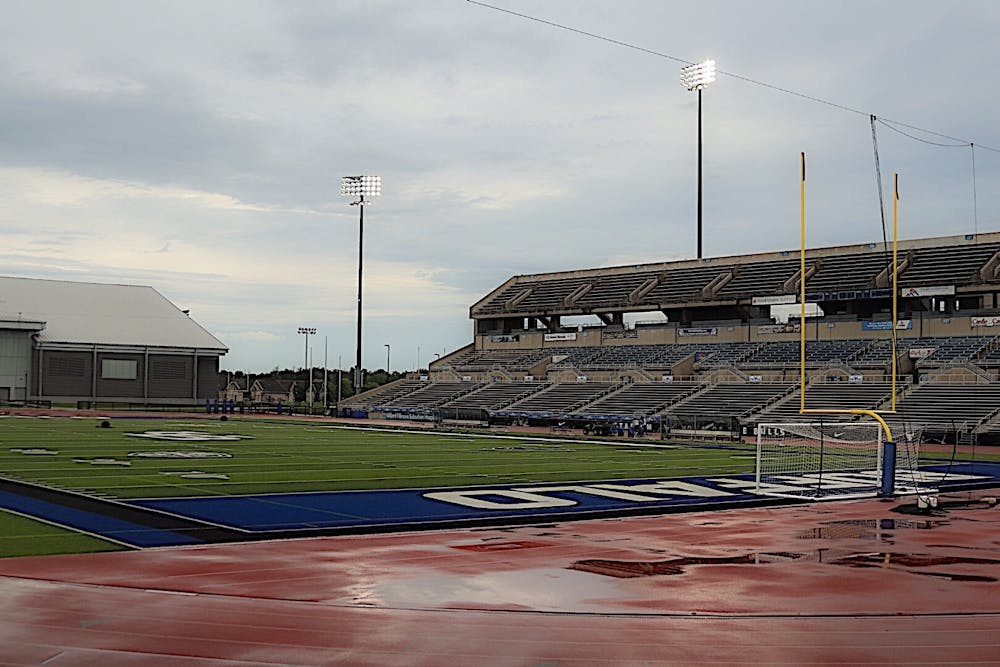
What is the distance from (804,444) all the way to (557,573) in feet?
56.6

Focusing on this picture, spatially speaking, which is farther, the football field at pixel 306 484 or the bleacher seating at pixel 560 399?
the bleacher seating at pixel 560 399

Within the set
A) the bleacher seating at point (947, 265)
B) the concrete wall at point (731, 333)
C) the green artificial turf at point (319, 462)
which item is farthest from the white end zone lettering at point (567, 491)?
the bleacher seating at point (947, 265)

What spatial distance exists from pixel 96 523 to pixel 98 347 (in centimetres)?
6204

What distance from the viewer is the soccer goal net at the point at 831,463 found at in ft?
65.2

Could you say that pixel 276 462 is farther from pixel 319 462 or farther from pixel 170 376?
pixel 170 376

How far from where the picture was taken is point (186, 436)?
112 feet

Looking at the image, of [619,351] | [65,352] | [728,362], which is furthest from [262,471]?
[65,352]

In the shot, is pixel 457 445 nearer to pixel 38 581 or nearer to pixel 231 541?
pixel 231 541

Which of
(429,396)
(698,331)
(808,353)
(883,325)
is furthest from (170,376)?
(883,325)

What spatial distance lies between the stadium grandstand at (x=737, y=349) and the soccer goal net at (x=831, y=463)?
13708 mm

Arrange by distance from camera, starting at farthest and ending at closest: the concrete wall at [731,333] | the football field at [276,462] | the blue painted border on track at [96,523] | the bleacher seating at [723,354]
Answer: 1. the bleacher seating at [723,354]
2. the concrete wall at [731,333]
3. the football field at [276,462]
4. the blue painted border on track at [96,523]

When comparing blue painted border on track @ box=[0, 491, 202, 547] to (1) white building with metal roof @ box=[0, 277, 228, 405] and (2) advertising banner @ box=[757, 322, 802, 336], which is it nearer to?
(2) advertising banner @ box=[757, 322, 802, 336]

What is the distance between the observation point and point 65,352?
70.6 meters

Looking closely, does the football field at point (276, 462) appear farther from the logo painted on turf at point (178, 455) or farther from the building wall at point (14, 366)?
the building wall at point (14, 366)
